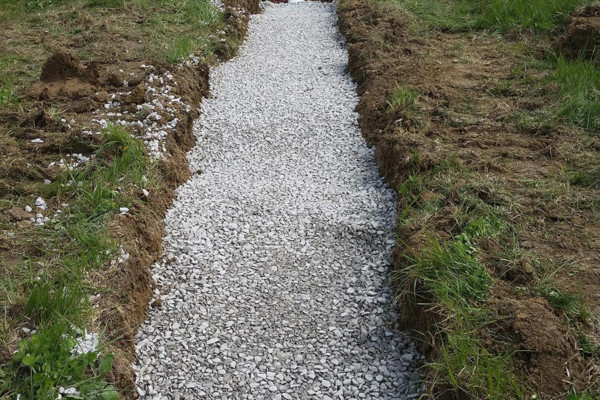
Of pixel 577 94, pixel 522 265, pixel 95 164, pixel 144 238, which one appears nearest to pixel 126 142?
pixel 95 164

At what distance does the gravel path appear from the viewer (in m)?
3.60

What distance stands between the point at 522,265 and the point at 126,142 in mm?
3716

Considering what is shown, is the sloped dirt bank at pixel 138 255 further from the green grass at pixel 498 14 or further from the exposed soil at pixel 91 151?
the green grass at pixel 498 14

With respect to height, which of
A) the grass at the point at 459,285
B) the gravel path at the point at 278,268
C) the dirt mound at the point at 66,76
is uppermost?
the grass at the point at 459,285

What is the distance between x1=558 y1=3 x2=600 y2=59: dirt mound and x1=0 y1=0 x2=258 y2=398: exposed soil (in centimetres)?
506

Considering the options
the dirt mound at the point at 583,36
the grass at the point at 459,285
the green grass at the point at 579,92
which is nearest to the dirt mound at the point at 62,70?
the grass at the point at 459,285

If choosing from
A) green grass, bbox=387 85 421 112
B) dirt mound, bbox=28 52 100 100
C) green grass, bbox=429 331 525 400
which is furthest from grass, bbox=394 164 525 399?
dirt mound, bbox=28 52 100 100

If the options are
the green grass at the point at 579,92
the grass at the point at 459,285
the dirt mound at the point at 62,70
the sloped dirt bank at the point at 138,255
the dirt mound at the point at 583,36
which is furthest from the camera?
the dirt mound at the point at 583,36

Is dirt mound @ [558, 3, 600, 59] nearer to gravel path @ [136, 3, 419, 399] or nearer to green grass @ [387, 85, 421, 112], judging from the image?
green grass @ [387, 85, 421, 112]

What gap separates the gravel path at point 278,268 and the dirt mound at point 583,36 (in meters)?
2.97

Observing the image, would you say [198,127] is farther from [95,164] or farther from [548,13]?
[548,13]

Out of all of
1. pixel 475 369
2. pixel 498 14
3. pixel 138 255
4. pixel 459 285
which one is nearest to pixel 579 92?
pixel 498 14

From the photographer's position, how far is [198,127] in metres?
6.95

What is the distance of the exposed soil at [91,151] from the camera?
3.77 m
